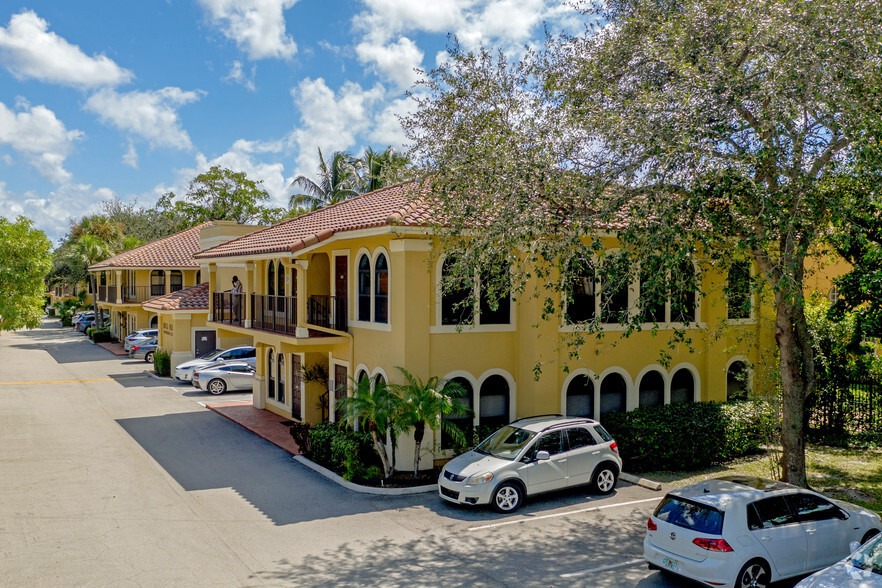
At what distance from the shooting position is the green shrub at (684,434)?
1506 cm

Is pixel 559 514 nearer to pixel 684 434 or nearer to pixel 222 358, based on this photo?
pixel 684 434

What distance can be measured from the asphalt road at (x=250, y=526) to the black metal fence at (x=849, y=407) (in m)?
8.70

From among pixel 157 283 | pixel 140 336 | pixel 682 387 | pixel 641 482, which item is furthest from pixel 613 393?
pixel 157 283

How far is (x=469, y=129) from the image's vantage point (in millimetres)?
12789

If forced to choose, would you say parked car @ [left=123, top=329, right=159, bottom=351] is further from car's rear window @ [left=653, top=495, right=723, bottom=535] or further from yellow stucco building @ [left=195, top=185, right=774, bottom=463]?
car's rear window @ [left=653, top=495, right=723, bottom=535]

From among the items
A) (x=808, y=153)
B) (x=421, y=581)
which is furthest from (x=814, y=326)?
(x=421, y=581)

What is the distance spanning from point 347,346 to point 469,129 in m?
6.96

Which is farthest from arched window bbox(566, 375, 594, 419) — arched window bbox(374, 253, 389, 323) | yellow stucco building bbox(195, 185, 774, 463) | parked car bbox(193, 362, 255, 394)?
parked car bbox(193, 362, 255, 394)

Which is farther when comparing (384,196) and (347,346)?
(384,196)

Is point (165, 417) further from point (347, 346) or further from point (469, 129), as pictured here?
point (469, 129)

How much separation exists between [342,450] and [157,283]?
99.4 ft

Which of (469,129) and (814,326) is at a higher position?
(469,129)

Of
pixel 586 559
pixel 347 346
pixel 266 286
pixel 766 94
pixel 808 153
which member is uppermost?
pixel 766 94

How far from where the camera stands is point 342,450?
14.4 metres
